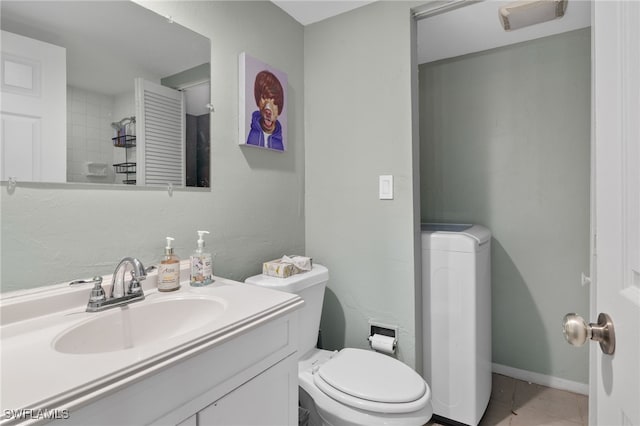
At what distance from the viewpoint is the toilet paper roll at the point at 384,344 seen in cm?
162

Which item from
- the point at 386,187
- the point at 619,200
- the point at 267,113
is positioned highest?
the point at 267,113

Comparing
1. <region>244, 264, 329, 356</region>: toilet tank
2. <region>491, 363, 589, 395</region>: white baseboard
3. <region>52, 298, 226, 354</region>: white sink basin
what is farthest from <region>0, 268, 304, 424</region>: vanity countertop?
<region>491, 363, 589, 395</region>: white baseboard

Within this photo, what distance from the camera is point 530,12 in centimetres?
167

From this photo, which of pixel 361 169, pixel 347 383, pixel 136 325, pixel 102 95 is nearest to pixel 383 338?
pixel 347 383

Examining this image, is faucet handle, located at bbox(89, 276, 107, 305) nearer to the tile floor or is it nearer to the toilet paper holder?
the toilet paper holder

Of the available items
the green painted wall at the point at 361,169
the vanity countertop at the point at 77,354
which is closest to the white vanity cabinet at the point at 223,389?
the vanity countertop at the point at 77,354

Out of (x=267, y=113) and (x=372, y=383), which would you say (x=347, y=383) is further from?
(x=267, y=113)

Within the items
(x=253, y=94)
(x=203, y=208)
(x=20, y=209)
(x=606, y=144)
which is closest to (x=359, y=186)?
(x=253, y=94)

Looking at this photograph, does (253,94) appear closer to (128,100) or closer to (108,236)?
(128,100)

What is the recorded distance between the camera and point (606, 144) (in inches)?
21.9

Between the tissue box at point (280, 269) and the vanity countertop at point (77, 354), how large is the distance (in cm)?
36

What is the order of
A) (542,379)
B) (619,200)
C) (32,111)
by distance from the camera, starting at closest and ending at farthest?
(619,200)
(32,111)
(542,379)

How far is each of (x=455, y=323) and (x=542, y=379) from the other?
0.98 meters

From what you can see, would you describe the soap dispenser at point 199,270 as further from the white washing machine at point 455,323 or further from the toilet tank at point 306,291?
the white washing machine at point 455,323
